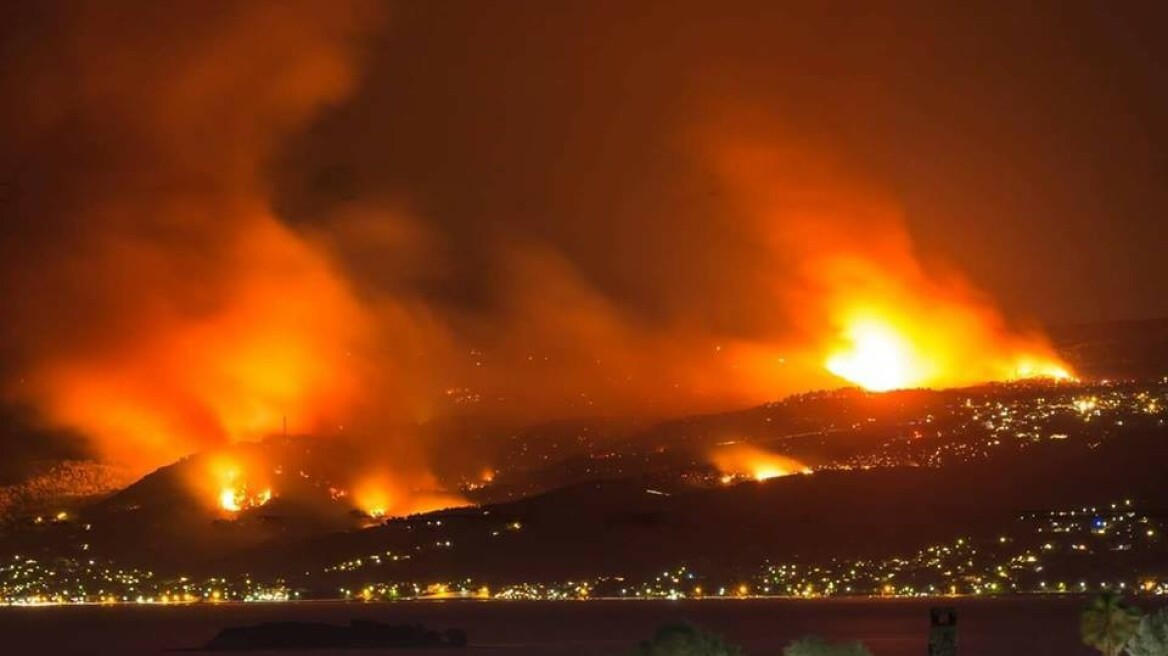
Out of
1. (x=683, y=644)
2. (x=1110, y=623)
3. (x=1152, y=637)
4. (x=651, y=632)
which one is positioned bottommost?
(x=1152, y=637)

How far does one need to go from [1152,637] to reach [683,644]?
50.5 feet

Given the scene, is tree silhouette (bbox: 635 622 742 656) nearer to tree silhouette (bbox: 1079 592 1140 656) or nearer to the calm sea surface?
tree silhouette (bbox: 1079 592 1140 656)

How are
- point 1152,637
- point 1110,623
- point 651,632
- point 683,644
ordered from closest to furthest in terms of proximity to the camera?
point 683,644 < point 1152,637 < point 1110,623 < point 651,632

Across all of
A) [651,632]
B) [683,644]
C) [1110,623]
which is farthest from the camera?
[651,632]

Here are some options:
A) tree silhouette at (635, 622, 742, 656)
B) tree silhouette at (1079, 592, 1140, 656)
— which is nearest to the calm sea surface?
tree silhouette at (1079, 592, 1140, 656)

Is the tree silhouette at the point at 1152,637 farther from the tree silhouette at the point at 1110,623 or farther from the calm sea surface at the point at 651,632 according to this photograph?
the calm sea surface at the point at 651,632

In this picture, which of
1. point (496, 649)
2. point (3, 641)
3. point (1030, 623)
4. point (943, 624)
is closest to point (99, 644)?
point (3, 641)

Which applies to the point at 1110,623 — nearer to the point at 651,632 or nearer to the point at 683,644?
the point at 683,644

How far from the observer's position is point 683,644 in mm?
56469

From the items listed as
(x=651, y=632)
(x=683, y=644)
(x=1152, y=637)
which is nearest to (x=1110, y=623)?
(x=1152, y=637)

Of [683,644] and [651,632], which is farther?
[651,632]

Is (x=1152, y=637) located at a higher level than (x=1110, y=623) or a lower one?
lower

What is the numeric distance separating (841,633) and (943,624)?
124357 millimetres

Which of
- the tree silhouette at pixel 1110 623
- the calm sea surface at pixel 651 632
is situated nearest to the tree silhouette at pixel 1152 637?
the tree silhouette at pixel 1110 623
